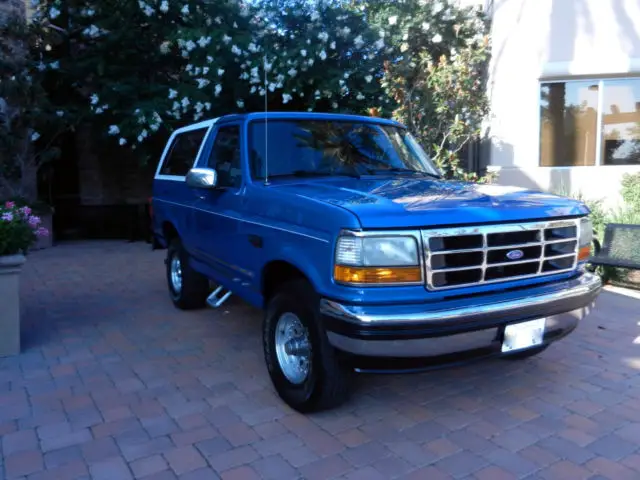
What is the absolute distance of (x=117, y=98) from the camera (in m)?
10.1

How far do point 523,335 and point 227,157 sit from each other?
272 cm

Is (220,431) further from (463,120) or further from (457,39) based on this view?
(457,39)

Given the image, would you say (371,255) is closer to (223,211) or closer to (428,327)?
(428,327)

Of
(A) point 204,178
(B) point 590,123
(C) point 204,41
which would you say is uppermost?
(C) point 204,41

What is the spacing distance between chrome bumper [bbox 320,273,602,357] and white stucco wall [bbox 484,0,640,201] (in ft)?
23.6

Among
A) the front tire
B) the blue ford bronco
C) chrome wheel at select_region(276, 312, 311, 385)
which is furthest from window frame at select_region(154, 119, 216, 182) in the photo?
chrome wheel at select_region(276, 312, 311, 385)

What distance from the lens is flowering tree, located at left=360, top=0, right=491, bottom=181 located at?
29.7 ft

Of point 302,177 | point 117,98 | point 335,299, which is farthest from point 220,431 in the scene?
point 117,98

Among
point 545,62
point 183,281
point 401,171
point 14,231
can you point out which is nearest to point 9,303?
point 14,231

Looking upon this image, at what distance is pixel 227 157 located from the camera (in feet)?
15.2

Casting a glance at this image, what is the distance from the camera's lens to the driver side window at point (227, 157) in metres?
Result: 4.34

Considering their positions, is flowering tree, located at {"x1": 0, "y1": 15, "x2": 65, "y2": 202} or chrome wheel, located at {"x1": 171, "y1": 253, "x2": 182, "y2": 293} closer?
chrome wheel, located at {"x1": 171, "y1": 253, "x2": 182, "y2": 293}

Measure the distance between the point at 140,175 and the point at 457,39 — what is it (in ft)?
24.9

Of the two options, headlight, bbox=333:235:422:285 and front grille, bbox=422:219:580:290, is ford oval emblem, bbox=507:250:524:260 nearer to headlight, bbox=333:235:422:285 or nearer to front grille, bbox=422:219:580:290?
front grille, bbox=422:219:580:290
